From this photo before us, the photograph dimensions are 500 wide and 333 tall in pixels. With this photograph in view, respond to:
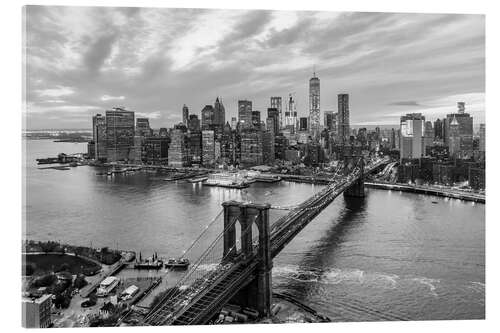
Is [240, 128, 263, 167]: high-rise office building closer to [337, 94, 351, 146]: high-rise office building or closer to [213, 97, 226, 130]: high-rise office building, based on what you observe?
[213, 97, 226, 130]: high-rise office building

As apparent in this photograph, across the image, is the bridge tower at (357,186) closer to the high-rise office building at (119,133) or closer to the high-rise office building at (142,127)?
the high-rise office building at (119,133)

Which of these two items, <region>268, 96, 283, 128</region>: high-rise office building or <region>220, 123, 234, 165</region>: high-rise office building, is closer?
<region>268, 96, 283, 128</region>: high-rise office building

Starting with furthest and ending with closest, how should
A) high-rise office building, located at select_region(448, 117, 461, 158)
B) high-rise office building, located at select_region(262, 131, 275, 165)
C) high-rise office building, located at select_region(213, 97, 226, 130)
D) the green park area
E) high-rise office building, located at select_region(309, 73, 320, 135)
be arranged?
1. high-rise office building, located at select_region(262, 131, 275, 165)
2. high-rise office building, located at select_region(213, 97, 226, 130)
3. high-rise office building, located at select_region(448, 117, 461, 158)
4. high-rise office building, located at select_region(309, 73, 320, 135)
5. the green park area

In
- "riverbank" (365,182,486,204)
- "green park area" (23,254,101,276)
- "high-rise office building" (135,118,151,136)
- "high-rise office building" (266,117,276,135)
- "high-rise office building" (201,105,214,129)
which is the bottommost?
"green park area" (23,254,101,276)

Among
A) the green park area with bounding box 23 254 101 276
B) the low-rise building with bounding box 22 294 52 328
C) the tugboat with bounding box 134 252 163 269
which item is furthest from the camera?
the tugboat with bounding box 134 252 163 269

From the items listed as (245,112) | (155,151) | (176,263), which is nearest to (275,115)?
(245,112)

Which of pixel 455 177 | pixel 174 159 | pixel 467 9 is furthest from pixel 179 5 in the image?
pixel 174 159

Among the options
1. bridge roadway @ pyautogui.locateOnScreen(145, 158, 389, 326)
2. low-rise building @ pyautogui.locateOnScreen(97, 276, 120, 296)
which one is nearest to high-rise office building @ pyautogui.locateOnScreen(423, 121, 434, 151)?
bridge roadway @ pyautogui.locateOnScreen(145, 158, 389, 326)
